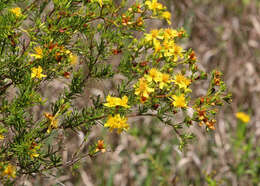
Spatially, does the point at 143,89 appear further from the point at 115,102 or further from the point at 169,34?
the point at 169,34

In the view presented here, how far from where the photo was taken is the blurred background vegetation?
326 cm

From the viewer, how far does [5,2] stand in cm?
152

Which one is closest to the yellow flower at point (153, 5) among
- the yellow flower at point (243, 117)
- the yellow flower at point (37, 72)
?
the yellow flower at point (37, 72)

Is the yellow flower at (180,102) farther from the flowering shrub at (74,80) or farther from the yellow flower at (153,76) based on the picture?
the yellow flower at (153,76)

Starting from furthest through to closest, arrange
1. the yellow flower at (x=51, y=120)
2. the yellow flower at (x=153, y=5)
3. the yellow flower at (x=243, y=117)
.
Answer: the yellow flower at (x=243, y=117), the yellow flower at (x=153, y=5), the yellow flower at (x=51, y=120)

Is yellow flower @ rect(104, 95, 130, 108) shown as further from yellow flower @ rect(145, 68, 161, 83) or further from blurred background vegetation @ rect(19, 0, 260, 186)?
blurred background vegetation @ rect(19, 0, 260, 186)

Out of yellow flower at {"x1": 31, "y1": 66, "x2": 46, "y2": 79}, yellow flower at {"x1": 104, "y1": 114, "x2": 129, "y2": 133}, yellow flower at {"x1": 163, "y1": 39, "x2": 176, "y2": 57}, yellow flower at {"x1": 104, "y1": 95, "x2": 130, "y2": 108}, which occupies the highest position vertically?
yellow flower at {"x1": 163, "y1": 39, "x2": 176, "y2": 57}

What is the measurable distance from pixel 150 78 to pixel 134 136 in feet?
7.19

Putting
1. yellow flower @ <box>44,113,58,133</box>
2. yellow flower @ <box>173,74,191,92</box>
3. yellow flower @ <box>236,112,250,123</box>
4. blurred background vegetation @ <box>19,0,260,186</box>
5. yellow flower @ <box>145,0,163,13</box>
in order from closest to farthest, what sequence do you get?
yellow flower @ <box>44,113,58,133</box>
yellow flower @ <box>173,74,191,92</box>
yellow flower @ <box>145,0,163,13</box>
blurred background vegetation @ <box>19,0,260,186</box>
yellow flower @ <box>236,112,250,123</box>

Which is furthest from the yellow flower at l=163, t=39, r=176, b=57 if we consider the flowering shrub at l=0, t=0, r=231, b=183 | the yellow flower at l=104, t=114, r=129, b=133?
the yellow flower at l=104, t=114, r=129, b=133

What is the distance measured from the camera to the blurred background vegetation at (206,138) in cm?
326

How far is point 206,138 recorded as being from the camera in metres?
3.67

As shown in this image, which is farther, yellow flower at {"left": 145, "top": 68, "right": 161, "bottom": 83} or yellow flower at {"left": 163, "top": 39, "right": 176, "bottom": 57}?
yellow flower at {"left": 163, "top": 39, "right": 176, "bottom": 57}

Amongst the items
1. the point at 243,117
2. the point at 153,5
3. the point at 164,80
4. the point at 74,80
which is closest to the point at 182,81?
the point at 164,80
